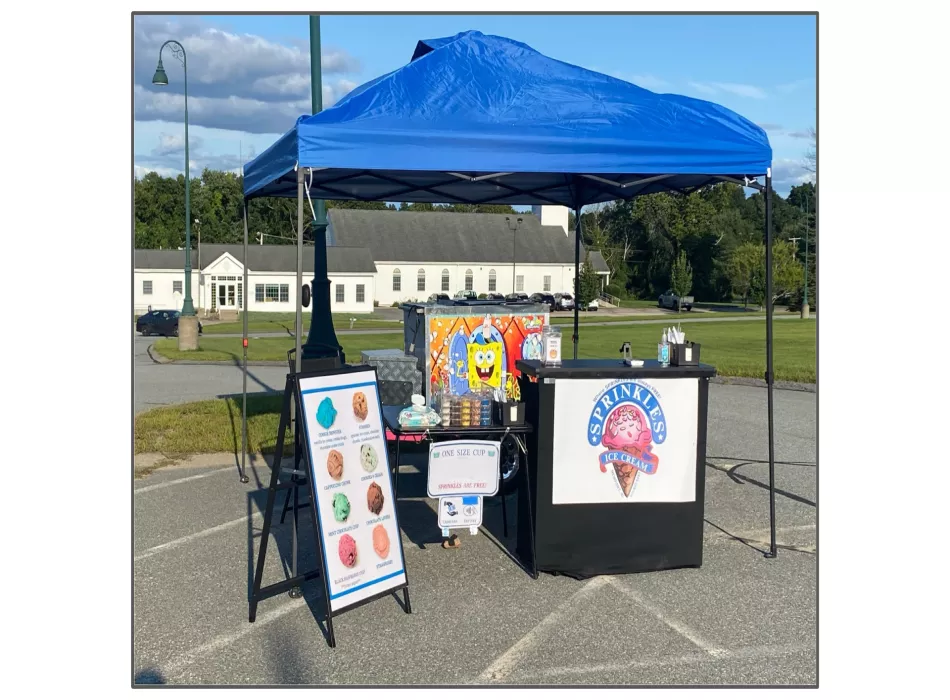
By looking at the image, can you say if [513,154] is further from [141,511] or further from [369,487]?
[141,511]

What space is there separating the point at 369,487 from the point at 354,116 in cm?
268

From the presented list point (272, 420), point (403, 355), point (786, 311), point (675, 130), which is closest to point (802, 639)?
point (675, 130)

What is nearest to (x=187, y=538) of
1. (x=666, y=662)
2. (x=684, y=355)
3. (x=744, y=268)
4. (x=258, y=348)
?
(x=666, y=662)

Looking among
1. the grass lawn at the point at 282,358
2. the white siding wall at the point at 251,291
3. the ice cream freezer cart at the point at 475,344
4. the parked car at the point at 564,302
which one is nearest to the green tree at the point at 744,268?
the parked car at the point at 564,302

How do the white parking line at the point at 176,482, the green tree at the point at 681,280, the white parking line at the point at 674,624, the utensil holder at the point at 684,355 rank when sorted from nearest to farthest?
the white parking line at the point at 674,624
the utensil holder at the point at 684,355
the white parking line at the point at 176,482
the green tree at the point at 681,280

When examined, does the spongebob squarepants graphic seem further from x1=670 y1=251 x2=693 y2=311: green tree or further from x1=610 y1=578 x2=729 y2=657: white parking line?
x1=670 y1=251 x2=693 y2=311: green tree

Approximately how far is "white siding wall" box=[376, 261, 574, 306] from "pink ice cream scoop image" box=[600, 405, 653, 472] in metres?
63.2

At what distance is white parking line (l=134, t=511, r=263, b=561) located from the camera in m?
6.98

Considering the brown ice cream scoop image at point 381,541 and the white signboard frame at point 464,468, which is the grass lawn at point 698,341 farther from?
the brown ice cream scoop image at point 381,541

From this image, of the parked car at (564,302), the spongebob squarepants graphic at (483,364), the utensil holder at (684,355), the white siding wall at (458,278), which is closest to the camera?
the utensil holder at (684,355)

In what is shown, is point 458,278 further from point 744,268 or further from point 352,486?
point 352,486

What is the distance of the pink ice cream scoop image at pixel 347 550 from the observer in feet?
18.3

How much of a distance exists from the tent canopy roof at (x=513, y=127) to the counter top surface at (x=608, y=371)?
1471 millimetres

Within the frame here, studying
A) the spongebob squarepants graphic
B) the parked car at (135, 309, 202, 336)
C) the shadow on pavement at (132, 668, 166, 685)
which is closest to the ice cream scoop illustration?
the spongebob squarepants graphic
